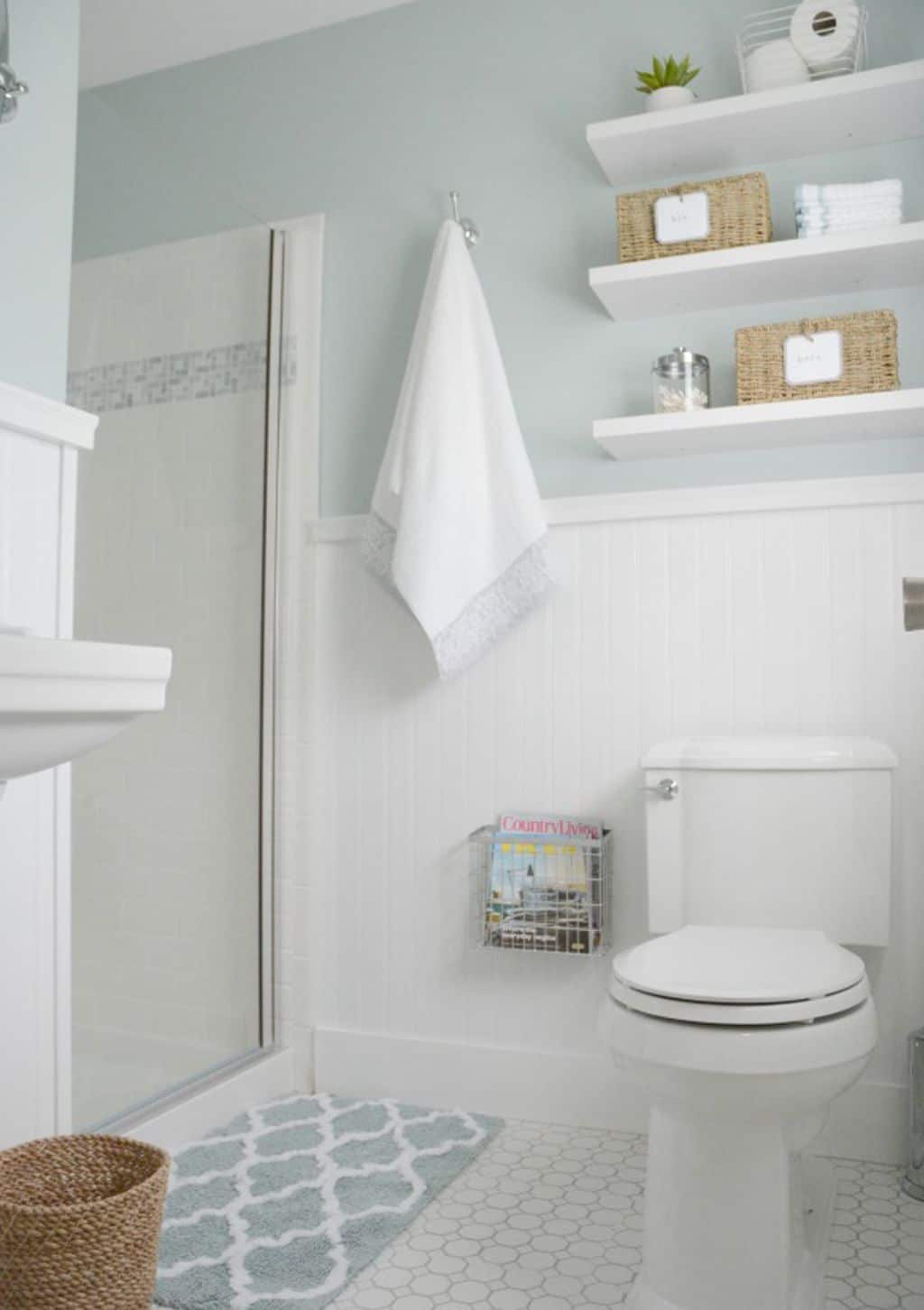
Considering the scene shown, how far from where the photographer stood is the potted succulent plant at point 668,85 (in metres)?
2.37

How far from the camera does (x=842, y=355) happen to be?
7.29 ft

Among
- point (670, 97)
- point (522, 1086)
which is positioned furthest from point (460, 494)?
point (522, 1086)

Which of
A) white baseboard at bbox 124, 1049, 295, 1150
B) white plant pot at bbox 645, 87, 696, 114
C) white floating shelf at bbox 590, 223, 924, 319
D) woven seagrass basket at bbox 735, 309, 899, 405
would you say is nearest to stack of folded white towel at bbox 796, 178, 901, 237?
white floating shelf at bbox 590, 223, 924, 319

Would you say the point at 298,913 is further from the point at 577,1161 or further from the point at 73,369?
the point at 73,369

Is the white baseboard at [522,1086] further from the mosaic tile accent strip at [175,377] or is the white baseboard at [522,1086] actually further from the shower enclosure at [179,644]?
the mosaic tile accent strip at [175,377]

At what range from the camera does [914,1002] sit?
2193 mm

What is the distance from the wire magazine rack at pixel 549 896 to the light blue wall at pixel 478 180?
2.54ft

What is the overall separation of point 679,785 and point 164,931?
41.0 inches

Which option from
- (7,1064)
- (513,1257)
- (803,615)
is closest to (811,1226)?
(513,1257)

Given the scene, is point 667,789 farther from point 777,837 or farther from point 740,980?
point 740,980

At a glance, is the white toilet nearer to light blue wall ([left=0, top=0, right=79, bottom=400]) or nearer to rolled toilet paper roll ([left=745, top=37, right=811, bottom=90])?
light blue wall ([left=0, top=0, right=79, bottom=400])

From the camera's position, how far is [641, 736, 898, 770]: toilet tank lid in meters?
2.06

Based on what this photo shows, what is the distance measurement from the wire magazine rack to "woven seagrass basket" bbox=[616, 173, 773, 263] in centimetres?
119

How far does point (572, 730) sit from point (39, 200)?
1.42 metres
